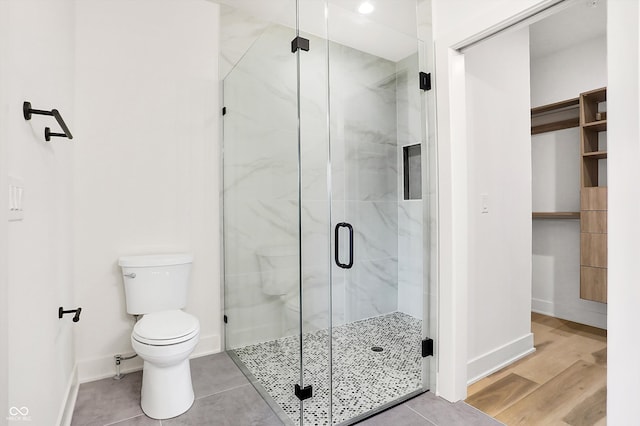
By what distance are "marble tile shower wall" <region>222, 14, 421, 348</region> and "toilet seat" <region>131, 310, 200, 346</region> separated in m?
0.44

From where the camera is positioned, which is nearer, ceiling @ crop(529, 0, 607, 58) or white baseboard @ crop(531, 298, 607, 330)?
ceiling @ crop(529, 0, 607, 58)

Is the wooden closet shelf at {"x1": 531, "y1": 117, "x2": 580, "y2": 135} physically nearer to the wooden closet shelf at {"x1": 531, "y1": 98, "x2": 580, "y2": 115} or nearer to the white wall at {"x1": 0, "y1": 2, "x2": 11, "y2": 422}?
the wooden closet shelf at {"x1": 531, "y1": 98, "x2": 580, "y2": 115}

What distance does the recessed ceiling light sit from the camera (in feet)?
7.45

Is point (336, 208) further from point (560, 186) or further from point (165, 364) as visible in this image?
point (560, 186)

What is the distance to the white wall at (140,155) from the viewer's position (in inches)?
86.8

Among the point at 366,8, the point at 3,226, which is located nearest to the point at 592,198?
the point at 366,8

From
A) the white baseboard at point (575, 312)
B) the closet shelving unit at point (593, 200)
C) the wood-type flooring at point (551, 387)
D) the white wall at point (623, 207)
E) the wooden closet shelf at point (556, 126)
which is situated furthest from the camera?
the wooden closet shelf at point (556, 126)

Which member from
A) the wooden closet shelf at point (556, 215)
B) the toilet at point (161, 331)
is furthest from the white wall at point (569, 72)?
the toilet at point (161, 331)

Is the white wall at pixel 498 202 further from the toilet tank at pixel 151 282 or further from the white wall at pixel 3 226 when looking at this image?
the white wall at pixel 3 226

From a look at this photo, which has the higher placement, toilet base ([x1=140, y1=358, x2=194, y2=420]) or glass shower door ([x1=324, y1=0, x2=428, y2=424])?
glass shower door ([x1=324, y1=0, x2=428, y2=424])

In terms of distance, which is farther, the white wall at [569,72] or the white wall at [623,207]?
the white wall at [569,72]

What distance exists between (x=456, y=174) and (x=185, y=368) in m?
1.82

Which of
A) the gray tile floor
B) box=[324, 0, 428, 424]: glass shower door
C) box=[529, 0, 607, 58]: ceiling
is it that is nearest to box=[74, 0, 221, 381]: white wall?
the gray tile floor

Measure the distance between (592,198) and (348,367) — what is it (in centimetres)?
256
